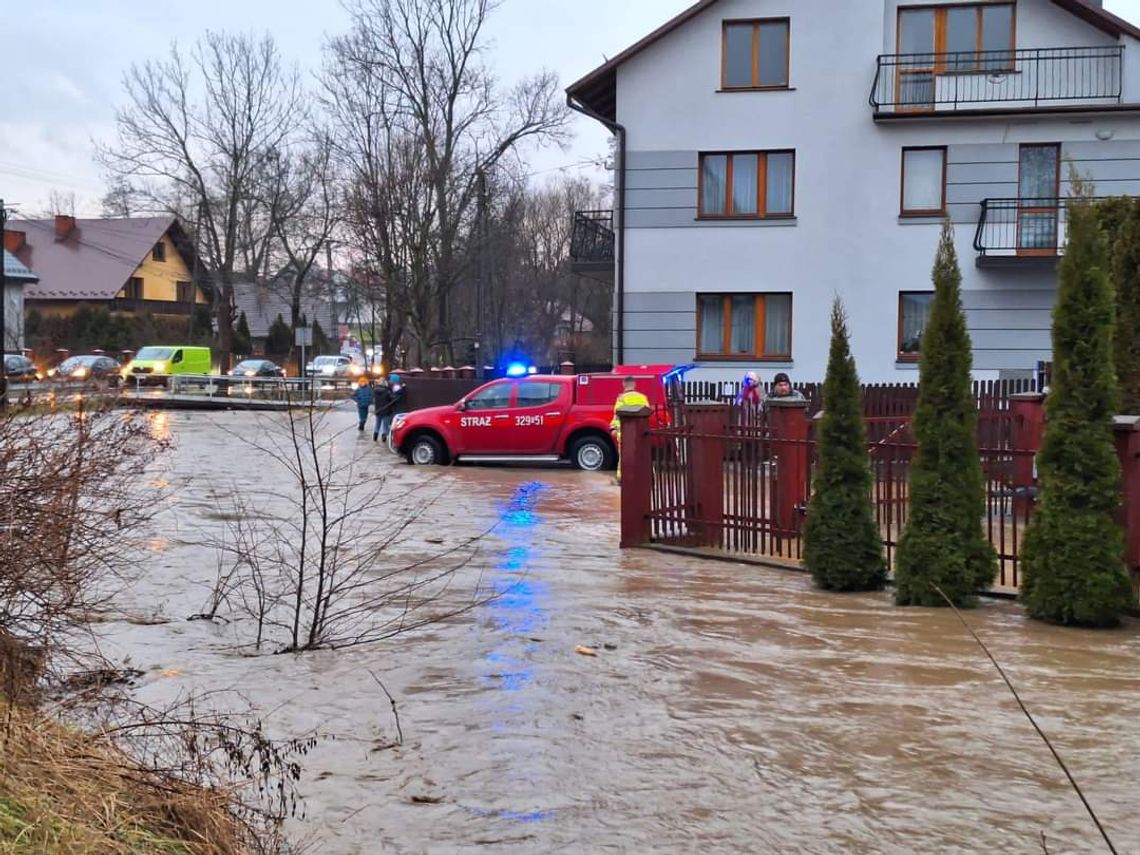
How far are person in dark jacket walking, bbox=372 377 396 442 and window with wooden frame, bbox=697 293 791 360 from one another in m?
7.25

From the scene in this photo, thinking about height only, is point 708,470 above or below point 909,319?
below

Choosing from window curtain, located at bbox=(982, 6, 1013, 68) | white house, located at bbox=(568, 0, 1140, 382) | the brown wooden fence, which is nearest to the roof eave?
white house, located at bbox=(568, 0, 1140, 382)

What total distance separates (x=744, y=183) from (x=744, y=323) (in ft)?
9.15

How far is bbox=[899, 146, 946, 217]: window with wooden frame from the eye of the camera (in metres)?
24.1

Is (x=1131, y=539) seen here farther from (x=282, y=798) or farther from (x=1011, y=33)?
(x=1011, y=33)

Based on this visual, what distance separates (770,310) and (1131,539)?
54.8 feet

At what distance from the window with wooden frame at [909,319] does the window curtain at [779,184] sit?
2.89 meters

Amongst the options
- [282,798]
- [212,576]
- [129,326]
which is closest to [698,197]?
[212,576]

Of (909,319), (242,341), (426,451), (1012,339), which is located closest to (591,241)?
(909,319)

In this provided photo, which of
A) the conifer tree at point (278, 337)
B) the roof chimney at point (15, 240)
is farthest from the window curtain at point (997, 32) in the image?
the roof chimney at point (15, 240)

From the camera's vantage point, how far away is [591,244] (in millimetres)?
27953

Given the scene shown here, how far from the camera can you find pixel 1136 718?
6215mm

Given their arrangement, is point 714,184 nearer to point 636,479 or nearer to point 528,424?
point 528,424

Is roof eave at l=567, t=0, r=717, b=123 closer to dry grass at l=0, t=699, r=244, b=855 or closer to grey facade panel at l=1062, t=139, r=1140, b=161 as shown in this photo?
grey facade panel at l=1062, t=139, r=1140, b=161
